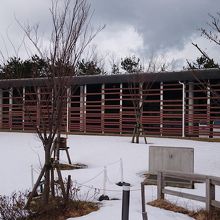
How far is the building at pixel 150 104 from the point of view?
73.9 ft

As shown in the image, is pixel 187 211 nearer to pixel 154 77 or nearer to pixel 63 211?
pixel 63 211

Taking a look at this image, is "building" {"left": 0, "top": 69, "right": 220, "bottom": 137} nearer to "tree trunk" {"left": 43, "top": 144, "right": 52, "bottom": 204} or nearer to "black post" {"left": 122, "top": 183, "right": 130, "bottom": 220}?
"tree trunk" {"left": 43, "top": 144, "right": 52, "bottom": 204}

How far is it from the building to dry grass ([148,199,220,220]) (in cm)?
1347

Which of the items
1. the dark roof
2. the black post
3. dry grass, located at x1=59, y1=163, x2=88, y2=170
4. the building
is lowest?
dry grass, located at x1=59, y1=163, x2=88, y2=170

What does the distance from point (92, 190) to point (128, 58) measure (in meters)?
39.0

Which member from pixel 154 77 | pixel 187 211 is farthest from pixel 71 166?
pixel 154 77

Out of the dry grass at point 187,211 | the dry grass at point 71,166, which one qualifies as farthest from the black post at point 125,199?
the dry grass at point 71,166

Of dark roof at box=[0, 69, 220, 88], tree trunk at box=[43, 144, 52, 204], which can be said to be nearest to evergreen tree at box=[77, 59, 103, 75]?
tree trunk at box=[43, 144, 52, 204]

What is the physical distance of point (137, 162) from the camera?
13117mm

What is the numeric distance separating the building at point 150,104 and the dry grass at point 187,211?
13465 mm

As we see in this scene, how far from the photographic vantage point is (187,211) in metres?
7.12

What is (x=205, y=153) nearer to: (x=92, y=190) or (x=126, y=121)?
(x=92, y=190)

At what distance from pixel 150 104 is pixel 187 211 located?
59.6 feet

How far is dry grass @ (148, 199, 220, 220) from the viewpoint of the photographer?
6629 millimetres
